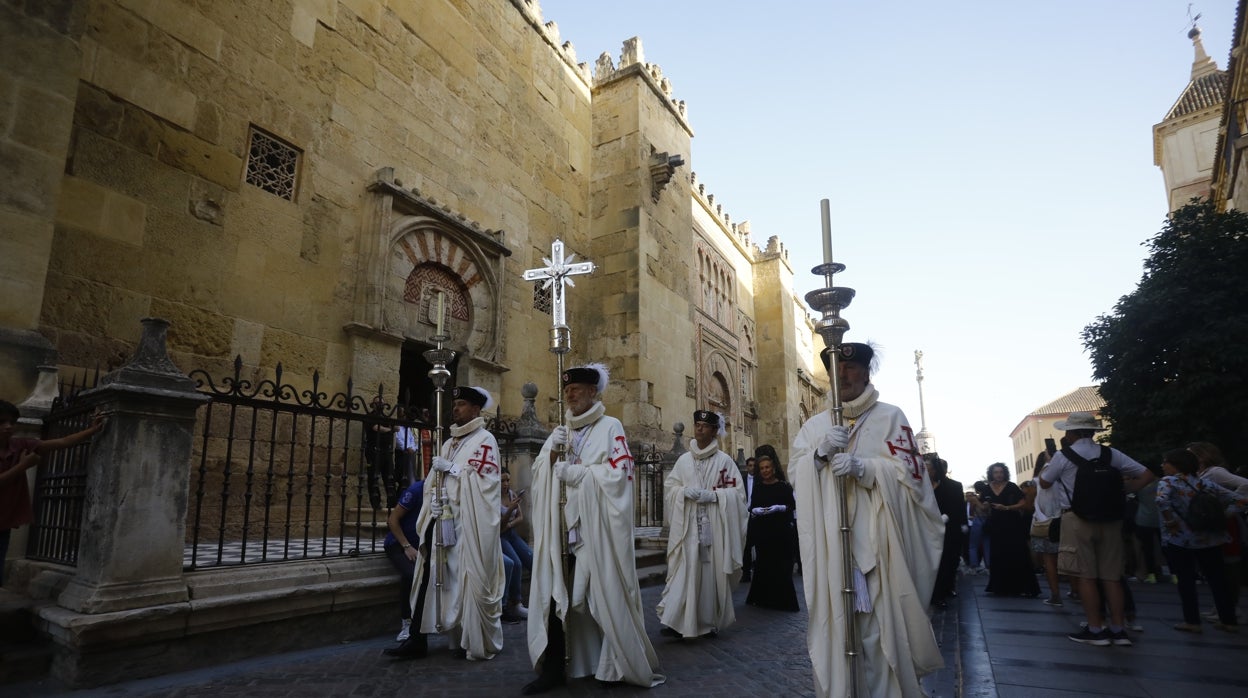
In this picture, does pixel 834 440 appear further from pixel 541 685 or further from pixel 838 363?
pixel 541 685

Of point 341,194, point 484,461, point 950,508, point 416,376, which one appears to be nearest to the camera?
point 484,461

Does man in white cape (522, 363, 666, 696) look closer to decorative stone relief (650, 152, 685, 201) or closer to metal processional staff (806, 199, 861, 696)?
metal processional staff (806, 199, 861, 696)

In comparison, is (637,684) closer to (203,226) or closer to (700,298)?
(203,226)

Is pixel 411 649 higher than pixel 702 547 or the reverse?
the reverse

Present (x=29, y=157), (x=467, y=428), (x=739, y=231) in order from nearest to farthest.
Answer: (x=467, y=428), (x=29, y=157), (x=739, y=231)

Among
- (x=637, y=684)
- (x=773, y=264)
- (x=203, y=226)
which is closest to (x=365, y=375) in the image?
(x=203, y=226)

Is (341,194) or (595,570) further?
(341,194)

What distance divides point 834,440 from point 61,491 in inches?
196

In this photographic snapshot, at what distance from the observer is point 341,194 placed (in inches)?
343

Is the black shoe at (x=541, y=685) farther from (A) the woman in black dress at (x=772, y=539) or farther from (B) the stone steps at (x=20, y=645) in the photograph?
(A) the woman in black dress at (x=772, y=539)

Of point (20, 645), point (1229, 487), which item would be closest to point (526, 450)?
point (20, 645)

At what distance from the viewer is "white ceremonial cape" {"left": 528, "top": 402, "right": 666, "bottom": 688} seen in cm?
392

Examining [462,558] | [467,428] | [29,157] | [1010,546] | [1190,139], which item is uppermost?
[1190,139]

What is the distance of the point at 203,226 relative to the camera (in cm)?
718
